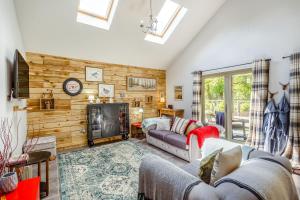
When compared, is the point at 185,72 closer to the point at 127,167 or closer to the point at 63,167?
the point at 127,167

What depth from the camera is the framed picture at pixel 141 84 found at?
5.03 meters

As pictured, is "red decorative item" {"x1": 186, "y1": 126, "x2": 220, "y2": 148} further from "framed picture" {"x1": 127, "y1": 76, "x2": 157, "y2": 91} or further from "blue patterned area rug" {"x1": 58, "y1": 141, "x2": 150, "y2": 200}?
"framed picture" {"x1": 127, "y1": 76, "x2": 157, "y2": 91}

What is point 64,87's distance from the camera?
12.8 feet

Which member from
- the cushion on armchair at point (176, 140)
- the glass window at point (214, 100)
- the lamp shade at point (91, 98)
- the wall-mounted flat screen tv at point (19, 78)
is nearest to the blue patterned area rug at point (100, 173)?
the cushion on armchair at point (176, 140)

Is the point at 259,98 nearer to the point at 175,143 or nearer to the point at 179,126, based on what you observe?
the point at 179,126

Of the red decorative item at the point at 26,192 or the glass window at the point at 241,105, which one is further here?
the glass window at the point at 241,105

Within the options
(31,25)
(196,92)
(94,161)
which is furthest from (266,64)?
(31,25)

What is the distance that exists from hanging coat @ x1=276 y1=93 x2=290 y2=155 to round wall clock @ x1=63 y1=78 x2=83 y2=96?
4.73 m

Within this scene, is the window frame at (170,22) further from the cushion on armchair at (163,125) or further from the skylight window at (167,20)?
the cushion on armchair at (163,125)

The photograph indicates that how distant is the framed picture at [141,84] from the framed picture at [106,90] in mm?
567

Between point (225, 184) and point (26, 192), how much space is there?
1.61 m

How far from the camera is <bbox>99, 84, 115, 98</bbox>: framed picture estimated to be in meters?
4.46

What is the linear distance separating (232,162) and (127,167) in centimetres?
202

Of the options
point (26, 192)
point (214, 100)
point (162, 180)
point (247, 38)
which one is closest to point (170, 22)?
point (247, 38)
